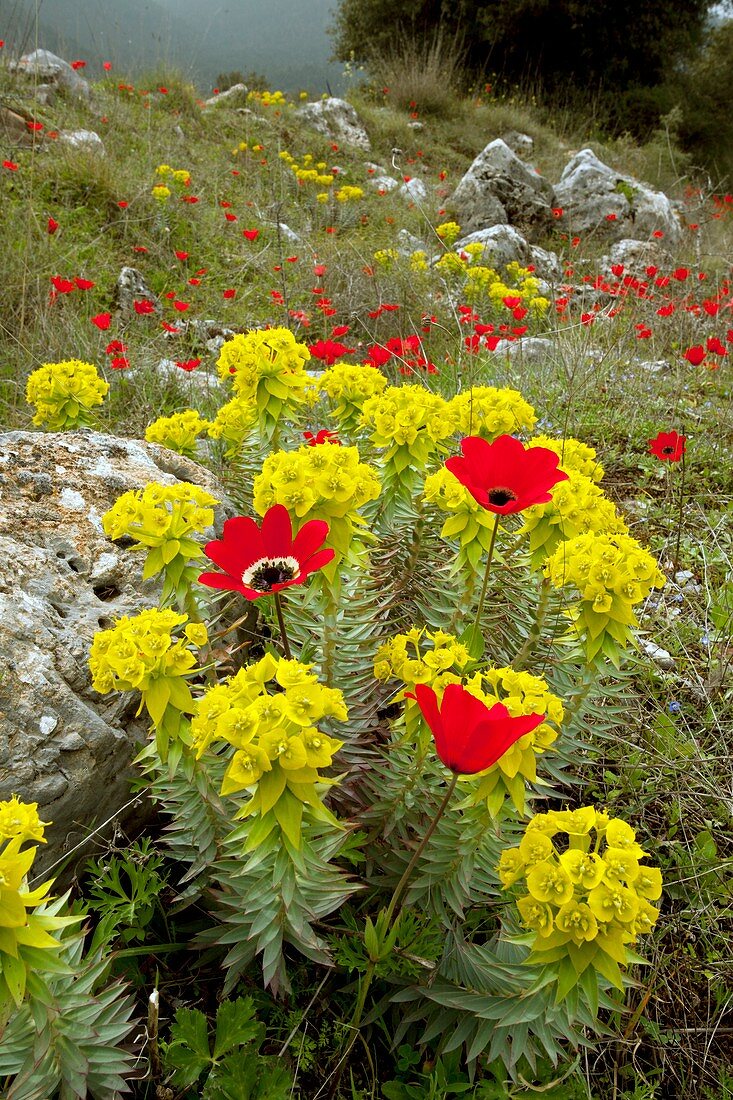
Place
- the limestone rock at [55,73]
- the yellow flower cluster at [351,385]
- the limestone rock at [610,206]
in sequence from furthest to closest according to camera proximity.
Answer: the limestone rock at [610,206] < the limestone rock at [55,73] < the yellow flower cluster at [351,385]

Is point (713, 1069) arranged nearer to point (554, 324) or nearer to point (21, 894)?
point (21, 894)

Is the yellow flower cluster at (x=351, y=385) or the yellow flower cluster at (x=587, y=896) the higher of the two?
the yellow flower cluster at (x=351, y=385)

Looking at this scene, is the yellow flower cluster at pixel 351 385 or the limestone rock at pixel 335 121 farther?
the limestone rock at pixel 335 121

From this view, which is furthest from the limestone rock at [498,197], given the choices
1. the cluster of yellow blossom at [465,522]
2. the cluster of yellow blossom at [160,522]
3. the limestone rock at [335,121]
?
the cluster of yellow blossom at [160,522]

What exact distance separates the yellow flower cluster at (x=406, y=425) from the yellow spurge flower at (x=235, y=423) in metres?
0.55

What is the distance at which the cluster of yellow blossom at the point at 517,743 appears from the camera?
4.54 ft

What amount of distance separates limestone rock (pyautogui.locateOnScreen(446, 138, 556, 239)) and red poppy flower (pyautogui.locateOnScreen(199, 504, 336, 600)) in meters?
9.65

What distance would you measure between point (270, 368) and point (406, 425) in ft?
1.75

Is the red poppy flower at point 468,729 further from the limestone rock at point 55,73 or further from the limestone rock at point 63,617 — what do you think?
the limestone rock at point 55,73

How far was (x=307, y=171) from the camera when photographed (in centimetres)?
890

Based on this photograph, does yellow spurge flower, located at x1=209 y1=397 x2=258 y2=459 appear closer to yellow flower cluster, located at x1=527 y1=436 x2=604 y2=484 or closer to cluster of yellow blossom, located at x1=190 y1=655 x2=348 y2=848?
yellow flower cluster, located at x1=527 y1=436 x2=604 y2=484

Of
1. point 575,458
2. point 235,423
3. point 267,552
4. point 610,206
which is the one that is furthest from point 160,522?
point 610,206

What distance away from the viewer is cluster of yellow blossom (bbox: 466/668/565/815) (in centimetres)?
138

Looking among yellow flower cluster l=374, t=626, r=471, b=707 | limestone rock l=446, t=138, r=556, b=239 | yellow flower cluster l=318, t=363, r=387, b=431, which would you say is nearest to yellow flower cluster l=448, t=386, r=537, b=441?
yellow flower cluster l=318, t=363, r=387, b=431
